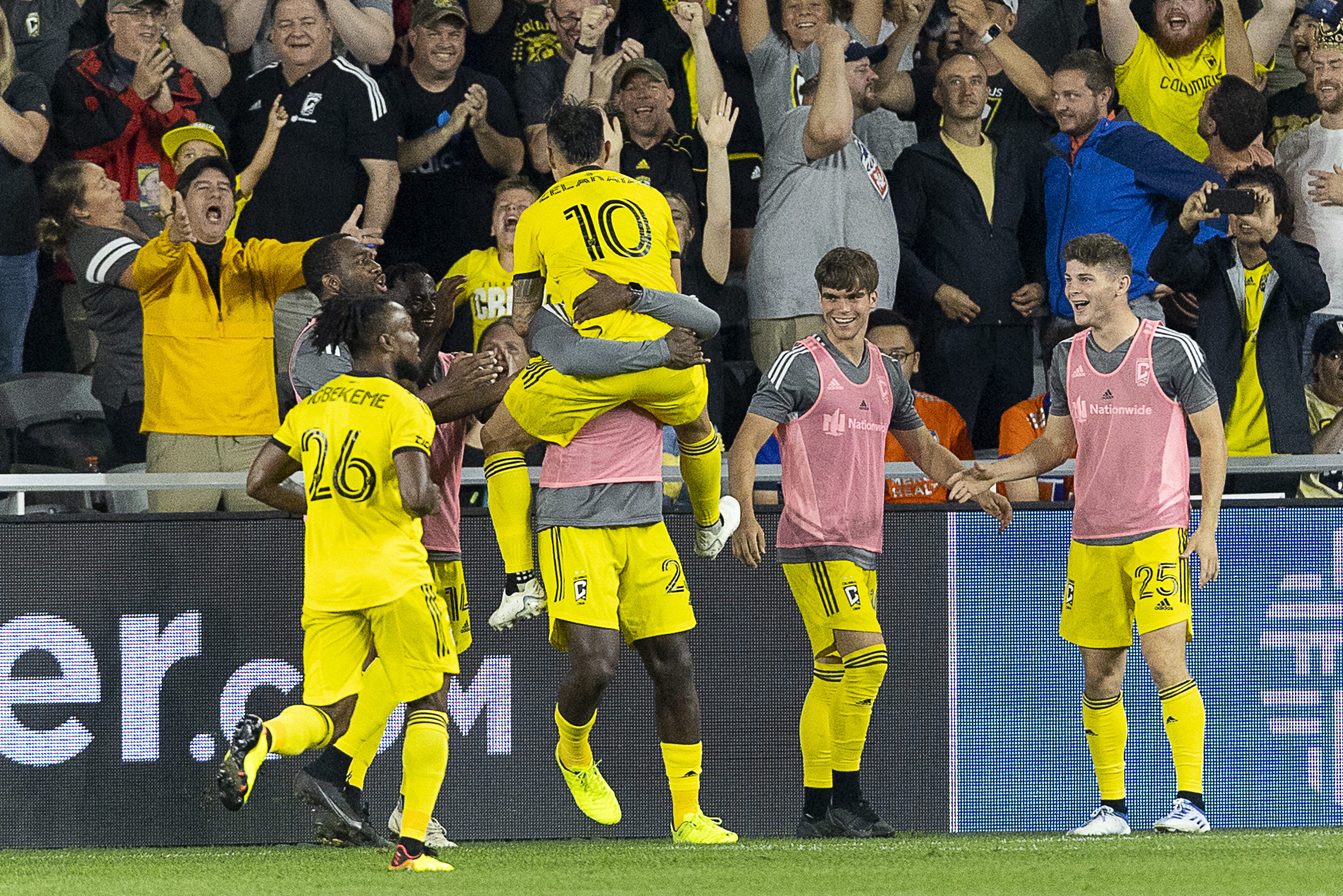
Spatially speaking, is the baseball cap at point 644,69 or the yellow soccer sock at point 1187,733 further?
the baseball cap at point 644,69

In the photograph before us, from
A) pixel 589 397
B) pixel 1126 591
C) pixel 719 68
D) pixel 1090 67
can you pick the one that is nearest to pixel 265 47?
pixel 719 68

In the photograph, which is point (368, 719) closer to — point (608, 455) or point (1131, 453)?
point (608, 455)

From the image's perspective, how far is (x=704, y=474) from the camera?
6484 millimetres

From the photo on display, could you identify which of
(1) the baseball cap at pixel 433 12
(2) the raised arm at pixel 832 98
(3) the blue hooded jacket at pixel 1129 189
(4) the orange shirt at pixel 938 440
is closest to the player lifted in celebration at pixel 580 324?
(4) the orange shirt at pixel 938 440

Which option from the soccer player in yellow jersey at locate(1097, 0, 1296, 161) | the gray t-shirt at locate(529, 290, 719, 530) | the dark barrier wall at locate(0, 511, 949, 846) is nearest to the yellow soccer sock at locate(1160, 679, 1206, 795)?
the dark barrier wall at locate(0, 511, 949, 846)

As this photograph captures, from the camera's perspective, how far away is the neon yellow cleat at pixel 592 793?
652 centimetres

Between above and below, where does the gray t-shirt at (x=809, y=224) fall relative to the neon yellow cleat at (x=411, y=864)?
above

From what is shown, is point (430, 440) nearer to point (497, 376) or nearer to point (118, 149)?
point (497, 376)

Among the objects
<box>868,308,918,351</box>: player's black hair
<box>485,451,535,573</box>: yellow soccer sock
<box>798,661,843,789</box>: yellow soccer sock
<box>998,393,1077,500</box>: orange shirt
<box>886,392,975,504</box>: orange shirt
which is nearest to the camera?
<box>485,451,535,573</box>: yellow soccer sock

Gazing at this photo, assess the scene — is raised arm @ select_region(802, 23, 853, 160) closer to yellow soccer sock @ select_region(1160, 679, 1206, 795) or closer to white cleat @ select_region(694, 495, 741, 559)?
white cleat @ select_region(694, 495, 741, 559)

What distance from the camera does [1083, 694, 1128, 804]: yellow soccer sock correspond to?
6664mm

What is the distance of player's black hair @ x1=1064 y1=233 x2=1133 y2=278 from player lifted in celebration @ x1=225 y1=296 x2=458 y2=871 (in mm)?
2716

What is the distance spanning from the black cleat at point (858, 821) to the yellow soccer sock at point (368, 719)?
186 cm

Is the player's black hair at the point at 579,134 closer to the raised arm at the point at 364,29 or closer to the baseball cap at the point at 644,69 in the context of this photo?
the baseball cap at the point at 644,69
